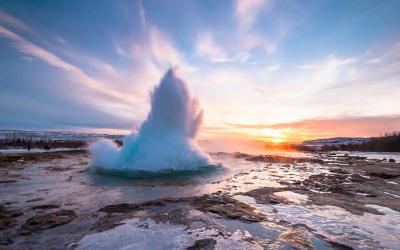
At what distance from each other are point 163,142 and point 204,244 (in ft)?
39.2

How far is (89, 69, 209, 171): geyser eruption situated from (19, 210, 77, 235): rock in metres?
8.69

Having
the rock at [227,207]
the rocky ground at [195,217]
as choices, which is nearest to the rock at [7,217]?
the rocky ground at [195,217]

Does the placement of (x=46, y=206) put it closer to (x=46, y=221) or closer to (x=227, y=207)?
(x=46, y=221)

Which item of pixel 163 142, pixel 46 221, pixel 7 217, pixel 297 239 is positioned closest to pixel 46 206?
pixel 7 217

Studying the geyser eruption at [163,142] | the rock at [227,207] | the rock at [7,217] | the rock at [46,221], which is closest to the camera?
the rock at [46,221]

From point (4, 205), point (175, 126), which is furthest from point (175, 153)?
point (4, 205)

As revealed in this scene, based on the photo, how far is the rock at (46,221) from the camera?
206 inches

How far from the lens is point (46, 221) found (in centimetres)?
570

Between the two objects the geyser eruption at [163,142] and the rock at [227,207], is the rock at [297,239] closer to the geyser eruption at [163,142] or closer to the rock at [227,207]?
the rock at [227,207]

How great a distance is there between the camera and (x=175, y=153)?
15727mm

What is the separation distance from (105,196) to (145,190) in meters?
1.61

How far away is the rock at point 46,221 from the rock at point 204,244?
3339 millimetres

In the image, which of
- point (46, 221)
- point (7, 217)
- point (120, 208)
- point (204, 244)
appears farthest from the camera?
point (120, 208)

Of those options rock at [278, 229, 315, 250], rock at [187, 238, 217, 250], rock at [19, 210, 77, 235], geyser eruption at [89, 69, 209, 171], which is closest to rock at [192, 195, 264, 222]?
rock at [278, 229, 315, 250]
